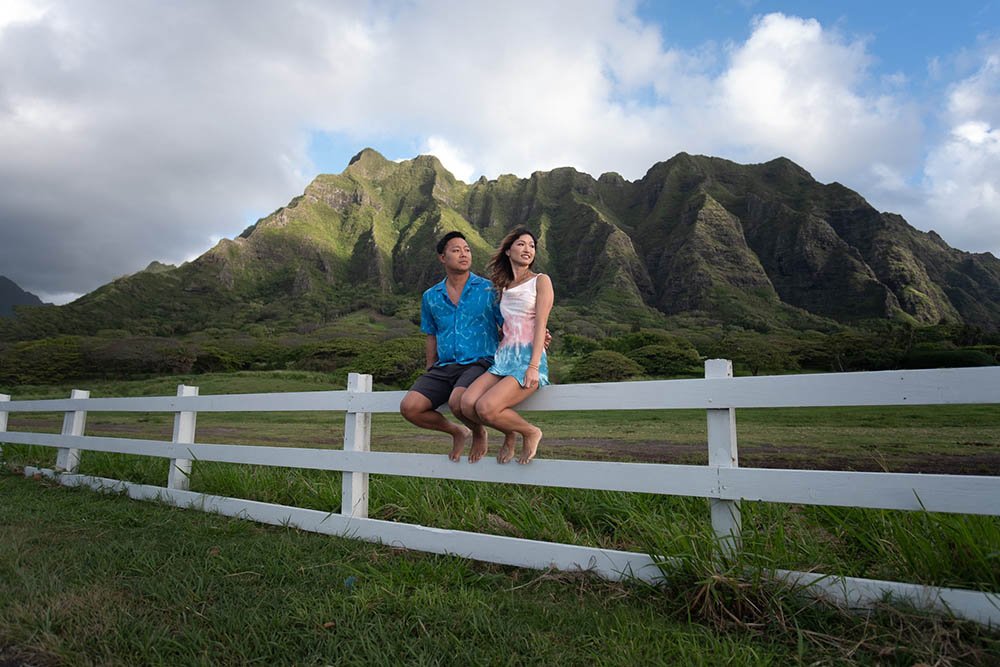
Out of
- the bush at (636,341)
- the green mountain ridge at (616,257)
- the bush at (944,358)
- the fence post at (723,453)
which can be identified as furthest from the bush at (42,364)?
the bush at (944,358)

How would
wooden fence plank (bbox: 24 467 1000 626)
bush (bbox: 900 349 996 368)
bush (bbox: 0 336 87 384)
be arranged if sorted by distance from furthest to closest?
1. bush (bbox: 0 336 87 384)
2. bush (bbox: 900 349 996 368)
3. wooden fence plank (bbox: 24 467 1000 626)

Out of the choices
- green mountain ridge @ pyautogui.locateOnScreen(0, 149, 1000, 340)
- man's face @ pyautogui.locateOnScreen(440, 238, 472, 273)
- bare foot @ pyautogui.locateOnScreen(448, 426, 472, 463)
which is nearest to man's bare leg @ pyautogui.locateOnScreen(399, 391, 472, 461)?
bare foot @ pyautogui.locateOnScreen(448, 426, 472, 463)

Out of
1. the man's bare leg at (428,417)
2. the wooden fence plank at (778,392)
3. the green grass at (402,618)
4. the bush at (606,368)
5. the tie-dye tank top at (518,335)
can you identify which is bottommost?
the green grass at (402,618)

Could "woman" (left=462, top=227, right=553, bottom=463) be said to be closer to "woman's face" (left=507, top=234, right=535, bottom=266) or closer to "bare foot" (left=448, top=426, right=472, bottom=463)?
"woman's face" (left=507, top=234, right=535, bottom=266)

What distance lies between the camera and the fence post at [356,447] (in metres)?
3.71

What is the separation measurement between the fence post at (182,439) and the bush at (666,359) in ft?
83.0


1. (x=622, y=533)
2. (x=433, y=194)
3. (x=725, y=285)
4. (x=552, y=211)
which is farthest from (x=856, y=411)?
(x=433, y=194)

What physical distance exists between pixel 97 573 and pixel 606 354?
25517 millimetres

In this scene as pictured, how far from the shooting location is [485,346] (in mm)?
3266

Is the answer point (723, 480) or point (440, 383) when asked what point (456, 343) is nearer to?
point (440, 383)

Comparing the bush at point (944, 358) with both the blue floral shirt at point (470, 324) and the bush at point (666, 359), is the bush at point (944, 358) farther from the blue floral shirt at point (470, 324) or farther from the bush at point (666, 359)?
the blue floral shirt at point (470, 324)

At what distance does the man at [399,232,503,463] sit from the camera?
127 inches

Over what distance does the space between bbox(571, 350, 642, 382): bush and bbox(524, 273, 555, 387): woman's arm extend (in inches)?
887

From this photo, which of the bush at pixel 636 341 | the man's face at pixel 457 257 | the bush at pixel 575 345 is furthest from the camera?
the bush at pixel 636 341
